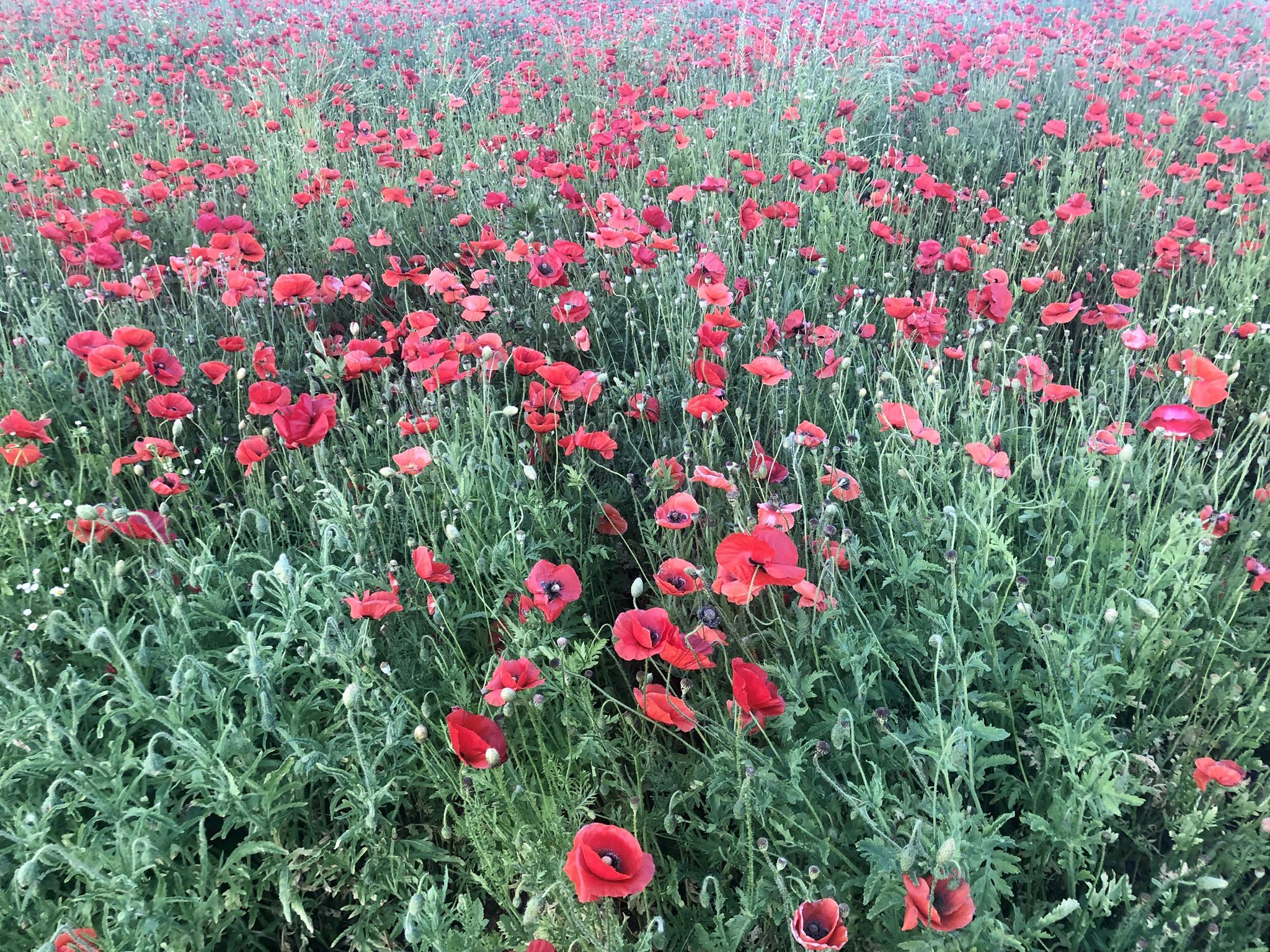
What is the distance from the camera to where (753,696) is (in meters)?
1.50

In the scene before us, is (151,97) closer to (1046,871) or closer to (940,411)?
(940,411)

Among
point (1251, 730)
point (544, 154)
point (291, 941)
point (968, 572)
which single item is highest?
point (544, 154)

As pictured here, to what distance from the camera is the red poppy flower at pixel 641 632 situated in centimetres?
152

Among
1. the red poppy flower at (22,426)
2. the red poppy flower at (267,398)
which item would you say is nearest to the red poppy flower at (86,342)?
the red poppy flower at (22,426)

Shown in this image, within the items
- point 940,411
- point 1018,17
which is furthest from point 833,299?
point 1018,17

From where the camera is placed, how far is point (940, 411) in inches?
102

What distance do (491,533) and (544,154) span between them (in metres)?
2.32

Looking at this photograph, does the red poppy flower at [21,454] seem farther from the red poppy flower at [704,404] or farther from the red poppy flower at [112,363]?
the red poppy flower at [704,404]

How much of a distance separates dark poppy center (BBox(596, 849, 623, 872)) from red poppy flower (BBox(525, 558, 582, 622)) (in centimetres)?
55

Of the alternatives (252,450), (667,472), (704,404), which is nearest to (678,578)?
(667,472)

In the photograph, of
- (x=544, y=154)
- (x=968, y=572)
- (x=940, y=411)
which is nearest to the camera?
(x=968, y=572)

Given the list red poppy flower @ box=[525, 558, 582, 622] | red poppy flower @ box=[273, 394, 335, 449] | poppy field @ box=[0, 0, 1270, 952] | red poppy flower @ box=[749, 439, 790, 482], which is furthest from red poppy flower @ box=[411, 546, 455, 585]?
red poppy flower @ box=[749, 439, 790, 482]

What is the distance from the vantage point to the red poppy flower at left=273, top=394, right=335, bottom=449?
2018 millimetres

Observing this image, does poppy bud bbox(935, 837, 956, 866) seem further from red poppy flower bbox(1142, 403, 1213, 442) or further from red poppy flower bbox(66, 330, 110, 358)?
red poppy flower bbox(66, 330, 110, 358)
